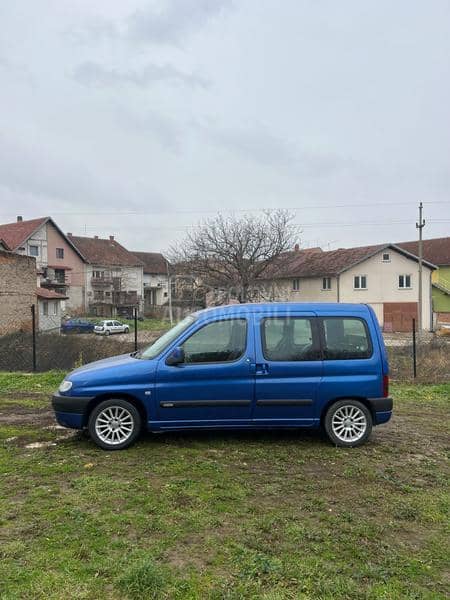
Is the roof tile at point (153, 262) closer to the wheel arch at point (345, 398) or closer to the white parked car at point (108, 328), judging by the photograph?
the white parked car at point (108, 328)

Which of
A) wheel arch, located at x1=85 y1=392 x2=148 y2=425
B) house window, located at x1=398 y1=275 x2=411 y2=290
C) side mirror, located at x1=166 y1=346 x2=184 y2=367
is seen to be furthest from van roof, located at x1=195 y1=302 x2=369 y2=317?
house window, located at x1=398 y1=275 x2=411 y2=290

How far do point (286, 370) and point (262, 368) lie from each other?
0.30m

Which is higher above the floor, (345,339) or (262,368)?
(345,339)

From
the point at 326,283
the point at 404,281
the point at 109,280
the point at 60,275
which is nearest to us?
the point at 404,281

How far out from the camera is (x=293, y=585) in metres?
2.84

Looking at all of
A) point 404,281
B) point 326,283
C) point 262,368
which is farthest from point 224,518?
point 404,281

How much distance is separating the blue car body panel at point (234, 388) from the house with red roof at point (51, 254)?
47.9m

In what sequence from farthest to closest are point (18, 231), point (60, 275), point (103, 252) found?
1. point (103, 252)
2. point (60, 275)
3. point (18, 231)

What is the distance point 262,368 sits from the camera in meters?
5.55

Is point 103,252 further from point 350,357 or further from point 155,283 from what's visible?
point 350,357

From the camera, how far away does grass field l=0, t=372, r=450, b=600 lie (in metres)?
2.86

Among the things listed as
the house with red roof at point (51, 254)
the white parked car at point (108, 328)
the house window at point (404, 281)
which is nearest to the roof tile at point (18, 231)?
the house with red roof at point (51, 254)

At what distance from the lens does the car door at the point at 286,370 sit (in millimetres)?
5531

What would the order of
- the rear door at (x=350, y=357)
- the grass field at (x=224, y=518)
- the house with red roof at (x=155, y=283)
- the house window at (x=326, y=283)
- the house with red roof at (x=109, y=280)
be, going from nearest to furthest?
the grass field at (x=224, y=518) → the rear door at (x=350, y=357) → the house window at (x=326, y=283) → the house with red roof at (x=109, y=280) → the house with red roof at (x=155, y=283)
